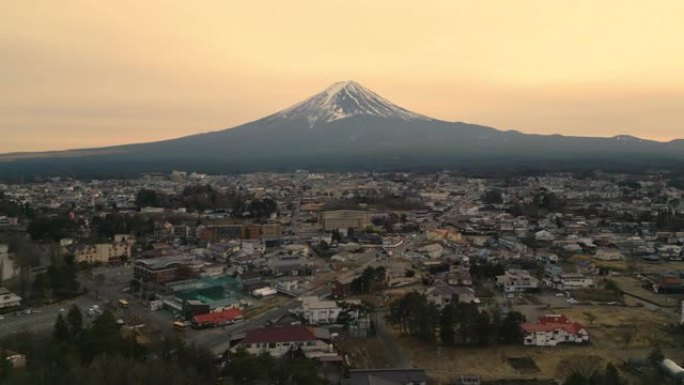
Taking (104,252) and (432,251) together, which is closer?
(104,252)

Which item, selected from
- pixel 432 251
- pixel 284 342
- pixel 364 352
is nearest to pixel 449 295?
pixel 364 352

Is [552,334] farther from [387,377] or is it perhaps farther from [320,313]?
[320,313]

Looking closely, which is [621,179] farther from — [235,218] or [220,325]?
[220,325]

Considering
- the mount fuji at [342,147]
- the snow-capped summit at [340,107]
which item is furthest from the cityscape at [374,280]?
the snow-capped summit at [340,107]

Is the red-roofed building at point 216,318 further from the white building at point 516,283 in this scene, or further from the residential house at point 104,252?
the residential house at point 104,252

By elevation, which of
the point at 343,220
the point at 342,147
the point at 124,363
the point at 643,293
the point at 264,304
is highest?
the point at 342,147

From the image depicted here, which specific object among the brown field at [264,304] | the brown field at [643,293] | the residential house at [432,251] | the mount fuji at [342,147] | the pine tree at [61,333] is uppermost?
the mount fuji at [342,147]
